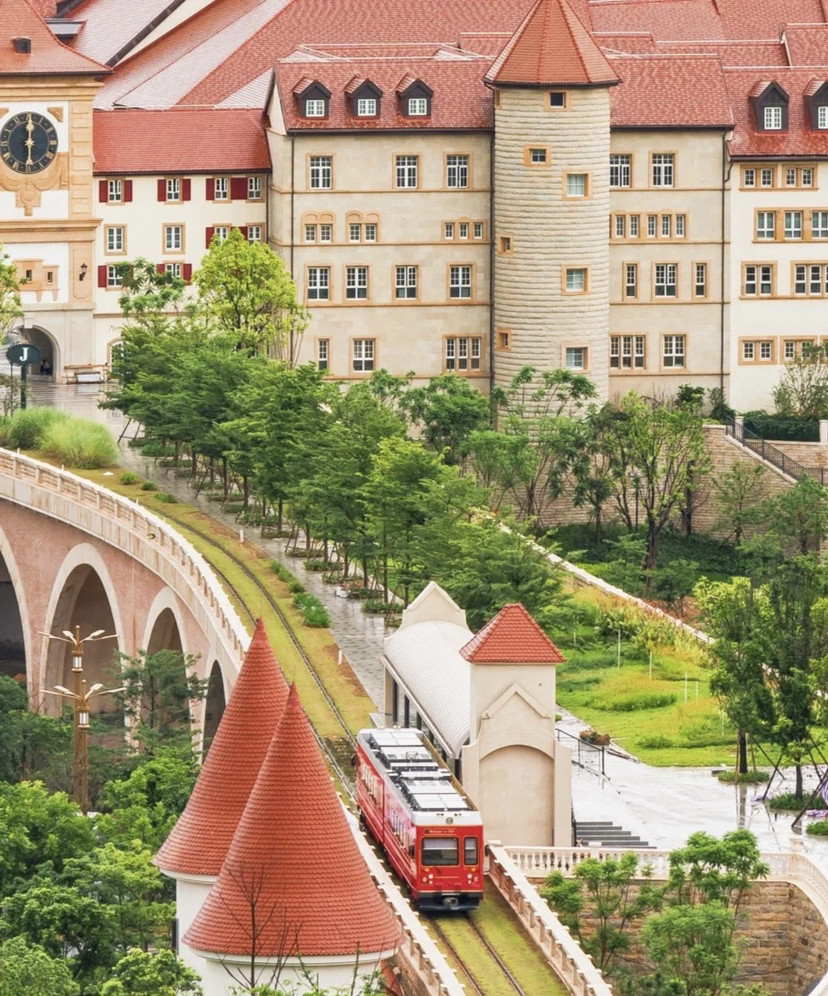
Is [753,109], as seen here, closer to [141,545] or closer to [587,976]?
[141,545]

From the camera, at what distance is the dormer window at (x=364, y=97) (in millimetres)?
129250

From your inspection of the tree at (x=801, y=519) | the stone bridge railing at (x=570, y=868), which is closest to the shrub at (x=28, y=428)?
the tree at (x=801, y=519)

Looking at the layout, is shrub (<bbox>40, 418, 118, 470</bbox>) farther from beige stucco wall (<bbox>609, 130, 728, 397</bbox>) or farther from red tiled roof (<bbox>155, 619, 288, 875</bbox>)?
red tiled roof (<bbox>155, 619, 288, 875</bbox>)

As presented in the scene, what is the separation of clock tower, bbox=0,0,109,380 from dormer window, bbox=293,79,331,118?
749cm

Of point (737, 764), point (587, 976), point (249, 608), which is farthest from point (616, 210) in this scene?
point (587, 976)

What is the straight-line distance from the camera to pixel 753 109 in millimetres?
132750

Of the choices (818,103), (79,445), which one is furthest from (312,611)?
(818,103)

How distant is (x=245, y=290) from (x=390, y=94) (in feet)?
33.0

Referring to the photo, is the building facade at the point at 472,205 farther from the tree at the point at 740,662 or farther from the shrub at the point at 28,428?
the tree at the point at 740,662

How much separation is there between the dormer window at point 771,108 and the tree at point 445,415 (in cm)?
1598

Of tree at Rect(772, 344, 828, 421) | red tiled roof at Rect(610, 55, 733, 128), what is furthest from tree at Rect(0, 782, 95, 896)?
red tiled roof at Rect(610, 55, 733, 128)

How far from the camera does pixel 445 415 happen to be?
4894 inches

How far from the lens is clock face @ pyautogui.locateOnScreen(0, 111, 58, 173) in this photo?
130 meters

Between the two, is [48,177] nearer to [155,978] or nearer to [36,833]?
[36,833]
